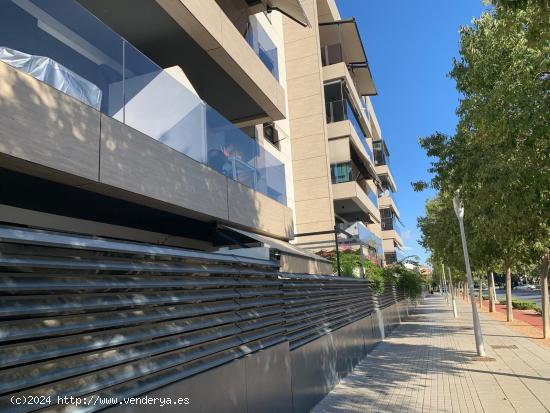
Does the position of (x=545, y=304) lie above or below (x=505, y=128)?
below

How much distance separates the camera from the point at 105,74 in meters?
6.58

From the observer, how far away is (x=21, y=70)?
17.7ft

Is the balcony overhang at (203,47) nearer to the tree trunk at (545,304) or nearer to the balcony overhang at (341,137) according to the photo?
the tree trunk at (545,304)

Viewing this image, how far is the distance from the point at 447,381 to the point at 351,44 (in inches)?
1048

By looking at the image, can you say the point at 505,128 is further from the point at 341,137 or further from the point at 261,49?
the point at 341,137

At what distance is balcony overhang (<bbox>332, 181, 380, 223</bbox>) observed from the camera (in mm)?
27234

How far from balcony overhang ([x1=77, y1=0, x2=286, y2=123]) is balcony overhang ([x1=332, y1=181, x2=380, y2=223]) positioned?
13.5 metres

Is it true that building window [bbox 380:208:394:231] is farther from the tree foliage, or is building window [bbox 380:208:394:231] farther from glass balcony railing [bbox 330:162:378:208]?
the tree foliage

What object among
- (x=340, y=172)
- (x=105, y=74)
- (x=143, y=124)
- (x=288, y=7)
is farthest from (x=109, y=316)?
(x=340, y=172)

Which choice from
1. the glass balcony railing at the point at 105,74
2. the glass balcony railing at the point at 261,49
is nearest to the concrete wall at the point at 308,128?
the glass balcony railing at the point at 261,49

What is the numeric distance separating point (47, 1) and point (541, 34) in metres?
6.30

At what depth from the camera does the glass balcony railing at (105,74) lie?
18.0 feet

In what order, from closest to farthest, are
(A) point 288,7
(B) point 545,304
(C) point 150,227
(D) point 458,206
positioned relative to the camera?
(C) point 150,227 → (D) point 458,206 → (A) point 288,7 → (B) point 545,304

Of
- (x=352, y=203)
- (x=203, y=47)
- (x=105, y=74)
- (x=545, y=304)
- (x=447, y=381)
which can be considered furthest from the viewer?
(x=352, y=203)
